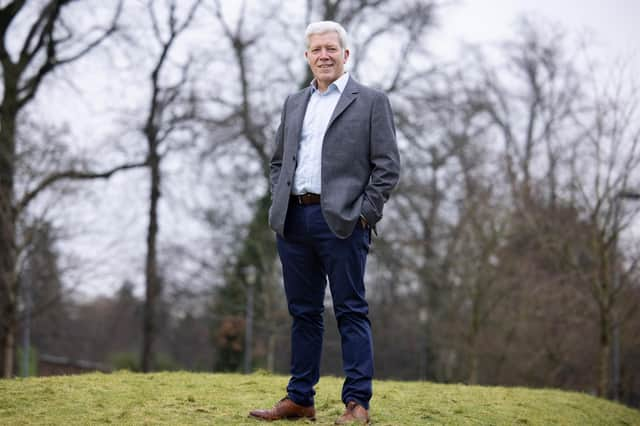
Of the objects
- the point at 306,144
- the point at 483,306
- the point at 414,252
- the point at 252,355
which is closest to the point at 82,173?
the point at 252,355

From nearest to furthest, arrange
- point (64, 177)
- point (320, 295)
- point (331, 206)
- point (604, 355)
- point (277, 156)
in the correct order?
1. point (331, 206)
2. point (320, 295)
3. point (277, 156)
4. point (604, 355)
5. point (64, 177)

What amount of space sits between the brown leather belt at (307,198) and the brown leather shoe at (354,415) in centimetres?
106

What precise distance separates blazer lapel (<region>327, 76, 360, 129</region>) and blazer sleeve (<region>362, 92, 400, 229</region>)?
0.11m

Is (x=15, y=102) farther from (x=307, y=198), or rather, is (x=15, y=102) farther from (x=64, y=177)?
(x=307, y=198)

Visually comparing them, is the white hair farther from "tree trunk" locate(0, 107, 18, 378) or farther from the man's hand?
"tree trunk" locate(0, 107, 18, 378)

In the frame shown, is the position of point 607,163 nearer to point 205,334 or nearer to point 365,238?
point 365,238

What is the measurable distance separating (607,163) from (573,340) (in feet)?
33.1

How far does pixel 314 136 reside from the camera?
176 inches

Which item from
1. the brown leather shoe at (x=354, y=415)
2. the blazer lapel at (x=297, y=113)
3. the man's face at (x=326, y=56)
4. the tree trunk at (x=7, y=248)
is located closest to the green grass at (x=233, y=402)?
the brown leather shoe at (x=354, y=415)

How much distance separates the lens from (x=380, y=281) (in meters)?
25.4

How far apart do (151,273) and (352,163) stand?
1549 cm

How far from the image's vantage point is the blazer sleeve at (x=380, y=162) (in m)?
4.28

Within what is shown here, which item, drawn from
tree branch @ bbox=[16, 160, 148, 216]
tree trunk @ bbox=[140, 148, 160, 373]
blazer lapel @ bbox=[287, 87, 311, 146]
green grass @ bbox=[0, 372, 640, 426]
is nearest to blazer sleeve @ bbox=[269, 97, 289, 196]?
blazer lapel @ bbox=[287, 87, 311, 146]

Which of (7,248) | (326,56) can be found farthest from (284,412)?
(7,248)
